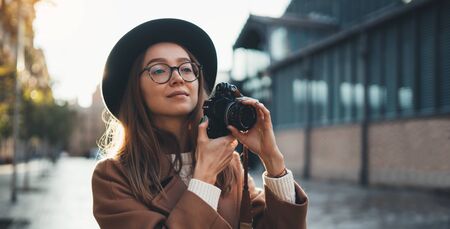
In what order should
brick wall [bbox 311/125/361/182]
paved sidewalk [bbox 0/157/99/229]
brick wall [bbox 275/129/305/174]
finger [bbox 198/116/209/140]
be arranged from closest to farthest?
finger [bbox 198/116/209/140] → paved sidewalk [bbox 0/157/99/229] → brick wall [bbox 311/125/361/182] → brick wall [bbox 275/129/305/174]

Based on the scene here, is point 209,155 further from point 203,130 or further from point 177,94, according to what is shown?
point 177,94

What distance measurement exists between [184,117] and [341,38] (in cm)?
1885

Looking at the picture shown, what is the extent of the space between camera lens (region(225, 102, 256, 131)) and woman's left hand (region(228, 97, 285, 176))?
27 millimetres

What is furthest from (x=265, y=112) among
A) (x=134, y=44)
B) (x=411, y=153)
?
(x=411, y=153)

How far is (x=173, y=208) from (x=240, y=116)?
0.41 meters

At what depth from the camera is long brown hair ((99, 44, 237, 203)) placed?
1.97 m

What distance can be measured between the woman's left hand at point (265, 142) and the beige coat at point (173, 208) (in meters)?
0.10

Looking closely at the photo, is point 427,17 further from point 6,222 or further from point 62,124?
point 62,124

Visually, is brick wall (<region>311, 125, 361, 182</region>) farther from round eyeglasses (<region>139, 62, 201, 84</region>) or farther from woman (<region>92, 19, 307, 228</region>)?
round eyeglasses (<region>139, 62, 201, 84</region>)

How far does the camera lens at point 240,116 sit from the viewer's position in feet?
6.47

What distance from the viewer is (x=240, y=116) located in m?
1.99

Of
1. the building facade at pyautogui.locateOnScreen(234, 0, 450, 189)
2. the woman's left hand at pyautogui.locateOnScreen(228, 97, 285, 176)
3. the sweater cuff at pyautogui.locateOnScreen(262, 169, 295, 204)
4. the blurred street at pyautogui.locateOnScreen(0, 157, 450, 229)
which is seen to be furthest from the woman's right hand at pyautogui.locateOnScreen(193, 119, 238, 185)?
the building facade at pyautogui.locateOnScreen(234, 0, 450, 189)

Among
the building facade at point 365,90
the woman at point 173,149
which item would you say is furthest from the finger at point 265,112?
the building facade at point 365,90

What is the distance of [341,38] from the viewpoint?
20.2 metres
